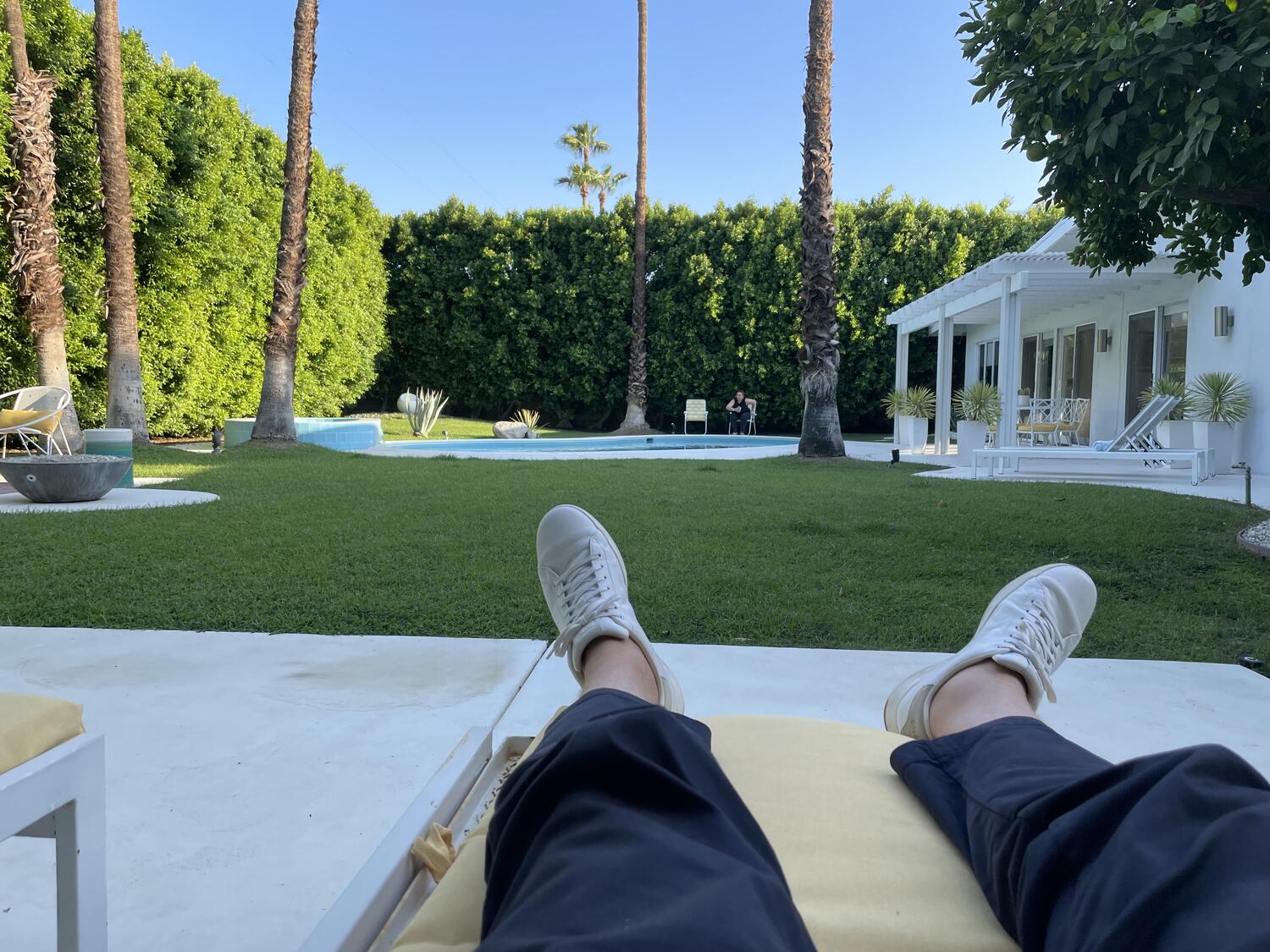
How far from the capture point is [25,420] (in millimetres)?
7367

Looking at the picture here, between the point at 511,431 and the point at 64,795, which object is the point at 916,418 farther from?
the point at 64,795

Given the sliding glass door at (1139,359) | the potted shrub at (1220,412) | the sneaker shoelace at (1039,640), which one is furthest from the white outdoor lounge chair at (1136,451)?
the sneaker shoelace at (1039,640)

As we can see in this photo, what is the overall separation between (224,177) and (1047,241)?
38.6ft

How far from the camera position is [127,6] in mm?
9359

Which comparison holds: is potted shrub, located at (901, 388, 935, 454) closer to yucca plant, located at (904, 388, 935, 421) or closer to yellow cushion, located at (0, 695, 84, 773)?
yucca plant, located at (904, 388, 935, 421)

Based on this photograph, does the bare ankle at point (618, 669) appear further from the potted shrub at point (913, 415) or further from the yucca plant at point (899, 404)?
the yucca plant at point (899, 404)

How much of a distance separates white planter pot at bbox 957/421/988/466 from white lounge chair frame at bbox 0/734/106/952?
1001 centimetres

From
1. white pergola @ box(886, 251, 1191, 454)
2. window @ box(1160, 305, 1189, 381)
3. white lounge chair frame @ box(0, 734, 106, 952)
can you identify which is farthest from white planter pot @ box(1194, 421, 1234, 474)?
white lounge chair frame @ box(0, 734, 106, 952)

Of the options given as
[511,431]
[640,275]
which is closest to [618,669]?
[511,431]

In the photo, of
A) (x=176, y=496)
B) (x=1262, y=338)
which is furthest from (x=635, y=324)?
(x=176, y=496)

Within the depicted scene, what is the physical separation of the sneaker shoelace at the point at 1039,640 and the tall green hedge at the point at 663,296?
16.1 m

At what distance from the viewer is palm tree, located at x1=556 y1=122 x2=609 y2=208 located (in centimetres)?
3022

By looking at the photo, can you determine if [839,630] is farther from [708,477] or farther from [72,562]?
[708,477]

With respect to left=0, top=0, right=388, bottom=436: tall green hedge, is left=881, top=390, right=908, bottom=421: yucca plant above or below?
below
